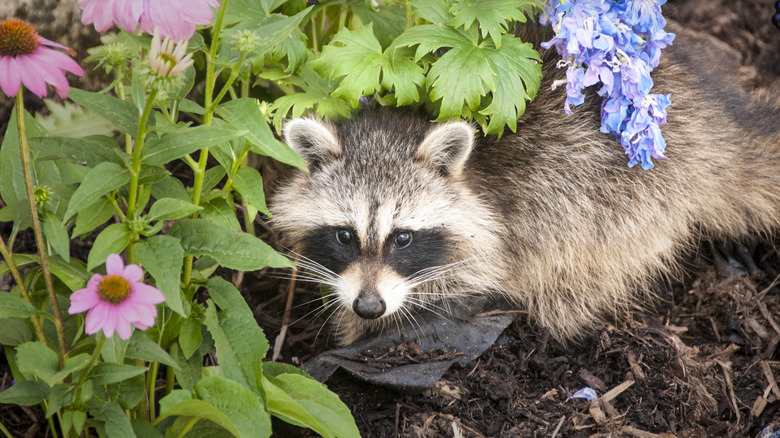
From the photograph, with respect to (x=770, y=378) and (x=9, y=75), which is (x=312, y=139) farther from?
(x=770, y=378)

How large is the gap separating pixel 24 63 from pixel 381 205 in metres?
1.38

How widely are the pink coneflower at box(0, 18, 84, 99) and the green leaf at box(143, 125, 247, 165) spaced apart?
24 centimetres

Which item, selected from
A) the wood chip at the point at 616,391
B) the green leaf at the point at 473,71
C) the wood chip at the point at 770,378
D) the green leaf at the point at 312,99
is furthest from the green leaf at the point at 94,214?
the wood chip at the point at 770,378

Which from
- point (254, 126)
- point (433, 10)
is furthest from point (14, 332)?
point (433, 10)

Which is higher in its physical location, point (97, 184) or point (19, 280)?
point (97, 184)

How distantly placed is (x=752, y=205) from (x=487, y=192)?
1.29 metres

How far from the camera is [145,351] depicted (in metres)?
1.76

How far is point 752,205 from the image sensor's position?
3.23 m

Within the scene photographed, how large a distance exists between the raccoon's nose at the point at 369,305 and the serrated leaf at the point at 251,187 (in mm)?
752

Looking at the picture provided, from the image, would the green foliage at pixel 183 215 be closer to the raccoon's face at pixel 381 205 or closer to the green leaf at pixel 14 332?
the green leaf at pixel 14 332

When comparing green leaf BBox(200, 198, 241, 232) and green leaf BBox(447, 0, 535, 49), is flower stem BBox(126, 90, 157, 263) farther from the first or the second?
green leaf BBox(447, 0, 535, 49)

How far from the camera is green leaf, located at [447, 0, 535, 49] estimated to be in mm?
2434

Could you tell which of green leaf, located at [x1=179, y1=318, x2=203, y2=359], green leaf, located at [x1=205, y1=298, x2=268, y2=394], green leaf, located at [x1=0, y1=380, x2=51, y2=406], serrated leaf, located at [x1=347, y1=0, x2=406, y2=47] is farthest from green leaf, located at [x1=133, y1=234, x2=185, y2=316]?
serrated leaf, located at [x1=347, y1=0, x2=406, y2=47]

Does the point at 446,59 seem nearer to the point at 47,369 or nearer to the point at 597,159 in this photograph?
the point at 597,159
